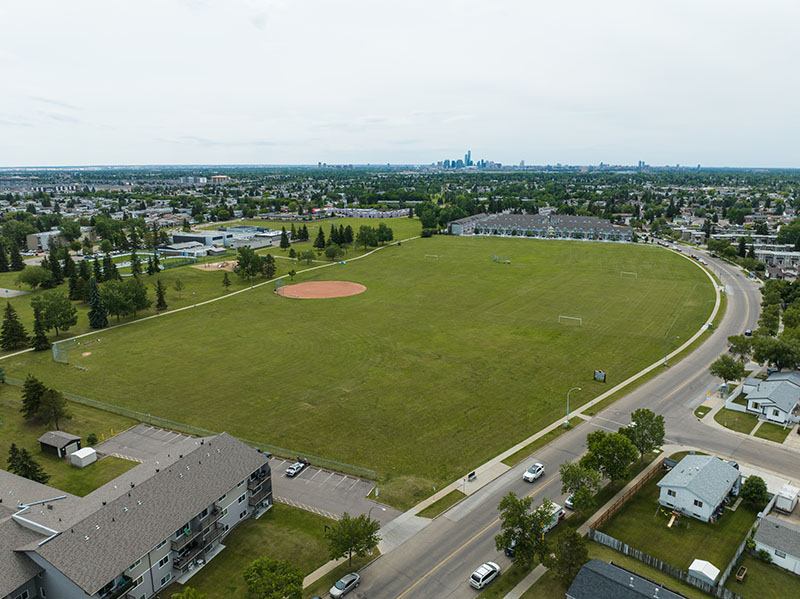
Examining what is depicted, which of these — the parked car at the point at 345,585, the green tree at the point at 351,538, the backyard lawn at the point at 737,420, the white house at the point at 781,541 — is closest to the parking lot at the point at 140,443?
the green tree at the point at 351,538

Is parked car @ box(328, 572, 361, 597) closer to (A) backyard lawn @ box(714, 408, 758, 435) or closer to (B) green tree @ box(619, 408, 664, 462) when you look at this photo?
(B) green tree @ box(619, 408, 664, 462)

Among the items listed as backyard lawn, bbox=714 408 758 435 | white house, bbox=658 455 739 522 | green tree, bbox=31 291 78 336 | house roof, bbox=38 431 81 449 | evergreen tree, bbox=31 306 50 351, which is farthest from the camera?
green tree, bbox=31 291 78 336

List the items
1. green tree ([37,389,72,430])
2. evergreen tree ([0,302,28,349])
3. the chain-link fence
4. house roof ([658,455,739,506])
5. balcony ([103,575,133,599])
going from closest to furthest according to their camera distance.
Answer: balcony ([103,575,133,599]) → house roof ([658,455,739,506]) → the chain-link fence → green tree ([37,389,72,430]) → evergreen tree ([0,302,28,349])

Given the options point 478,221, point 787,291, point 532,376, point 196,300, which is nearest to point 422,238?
point 478,221

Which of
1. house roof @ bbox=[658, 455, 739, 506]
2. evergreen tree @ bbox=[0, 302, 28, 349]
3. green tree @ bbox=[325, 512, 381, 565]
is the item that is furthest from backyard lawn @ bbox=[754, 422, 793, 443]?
evergreen tree @ bbox=[0, 302, 28, 349]

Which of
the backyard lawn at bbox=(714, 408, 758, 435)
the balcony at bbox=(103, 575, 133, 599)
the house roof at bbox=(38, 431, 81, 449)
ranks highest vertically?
the balcony at bbox=(103, 575, 133, 599)

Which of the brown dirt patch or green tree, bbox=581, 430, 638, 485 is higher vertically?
green tree, bbox=581, 430, 638, 485

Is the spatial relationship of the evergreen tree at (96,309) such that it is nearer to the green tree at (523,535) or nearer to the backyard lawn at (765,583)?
the green tree at (523,535)

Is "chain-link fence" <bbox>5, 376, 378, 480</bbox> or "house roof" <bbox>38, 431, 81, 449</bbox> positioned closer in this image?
"chain-link fence" <bbox>5, 376, 378, 480</bbox>
